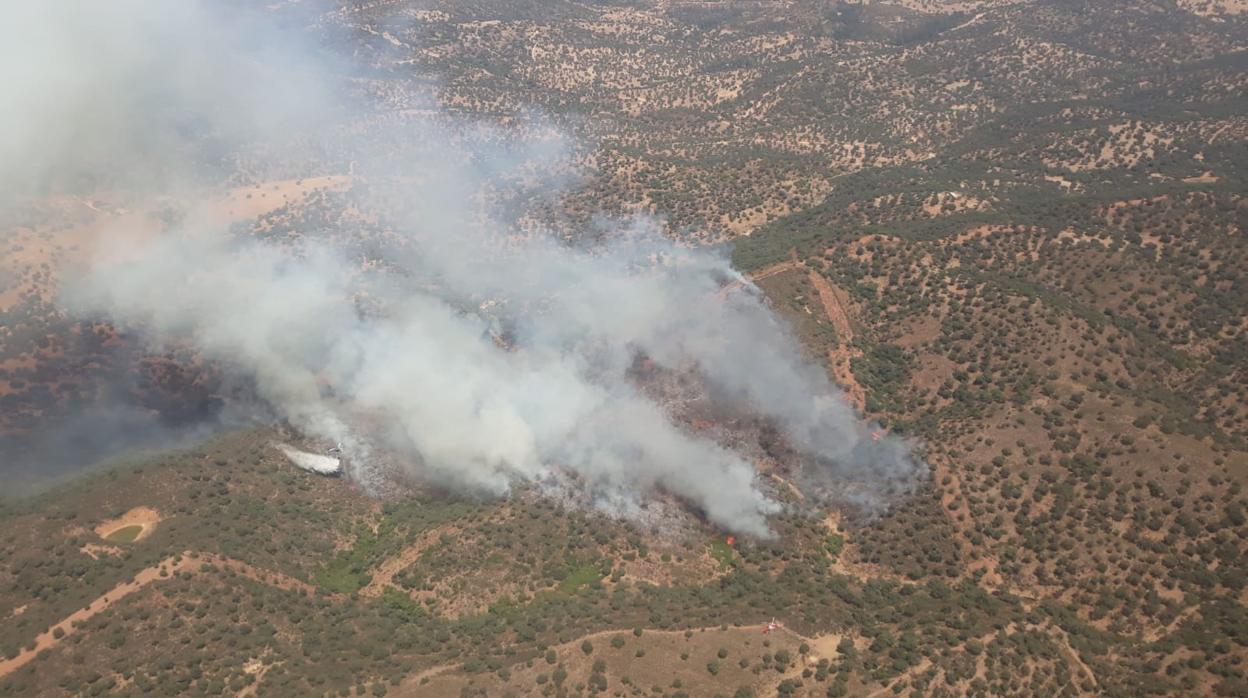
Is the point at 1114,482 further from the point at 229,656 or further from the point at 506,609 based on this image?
the point at 229,656

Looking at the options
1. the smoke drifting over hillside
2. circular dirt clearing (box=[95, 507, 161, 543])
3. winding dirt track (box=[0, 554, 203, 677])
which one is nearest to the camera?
winding dirt track (box=[0, 554, 203, 677])

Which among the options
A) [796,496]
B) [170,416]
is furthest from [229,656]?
[796,496]

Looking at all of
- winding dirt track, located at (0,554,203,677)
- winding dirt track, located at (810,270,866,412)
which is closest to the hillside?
winding dirt track, located at (0,554,203,677)

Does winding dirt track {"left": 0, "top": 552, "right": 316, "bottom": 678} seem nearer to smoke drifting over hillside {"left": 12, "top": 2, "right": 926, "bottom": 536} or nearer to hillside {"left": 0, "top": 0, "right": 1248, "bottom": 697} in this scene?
hillside {"left": 0, "top": 0, "right": 1248, "bottom": 697}

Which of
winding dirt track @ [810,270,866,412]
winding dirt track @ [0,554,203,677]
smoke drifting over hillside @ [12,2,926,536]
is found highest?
winding dirt track @ [810,270,866,412]

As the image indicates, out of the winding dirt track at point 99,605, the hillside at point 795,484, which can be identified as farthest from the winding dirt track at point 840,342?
the winding dirt track at point 99,605

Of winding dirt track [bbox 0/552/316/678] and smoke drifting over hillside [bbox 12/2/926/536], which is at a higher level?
smoke drifting over hillside [bbox 12/2/926/536]

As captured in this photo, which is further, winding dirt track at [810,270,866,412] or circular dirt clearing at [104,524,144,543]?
winding dirt track at [810,270,866,412]

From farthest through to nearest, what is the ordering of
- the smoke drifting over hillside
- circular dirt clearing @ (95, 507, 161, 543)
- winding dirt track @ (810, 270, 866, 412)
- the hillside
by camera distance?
winding dirt track @ (810, 270, 866, 412), the smoke drifting over hillside, circular dirt clearing @ (95, 507, 161, 543), the hillside

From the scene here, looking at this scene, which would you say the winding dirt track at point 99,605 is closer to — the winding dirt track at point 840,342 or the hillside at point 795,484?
the hillside at point 795,484
